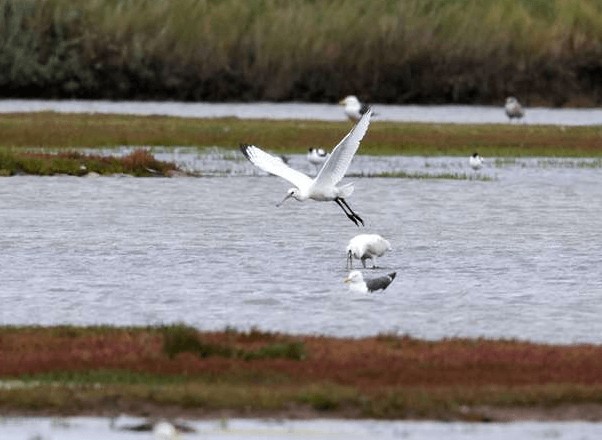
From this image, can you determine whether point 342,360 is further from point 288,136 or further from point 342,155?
point 288,136

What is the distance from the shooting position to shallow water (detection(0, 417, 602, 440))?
1141 centimetres

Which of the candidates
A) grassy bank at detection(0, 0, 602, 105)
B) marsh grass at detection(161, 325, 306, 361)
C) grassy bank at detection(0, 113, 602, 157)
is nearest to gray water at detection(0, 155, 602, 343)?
marsh grass at detection(161, 325, 306, 361)

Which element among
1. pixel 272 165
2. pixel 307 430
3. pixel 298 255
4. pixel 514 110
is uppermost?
pixel 307 430

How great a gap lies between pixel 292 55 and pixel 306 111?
4147 mm

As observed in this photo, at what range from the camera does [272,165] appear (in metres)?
22.9

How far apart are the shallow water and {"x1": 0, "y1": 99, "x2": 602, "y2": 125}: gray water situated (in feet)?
130

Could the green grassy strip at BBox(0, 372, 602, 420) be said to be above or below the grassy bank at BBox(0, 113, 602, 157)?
above

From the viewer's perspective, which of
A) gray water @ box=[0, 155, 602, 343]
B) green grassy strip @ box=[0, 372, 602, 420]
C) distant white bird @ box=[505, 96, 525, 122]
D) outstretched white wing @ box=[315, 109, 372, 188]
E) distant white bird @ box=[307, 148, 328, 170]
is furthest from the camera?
distant white bird @ box=[505, 96, 525, 122]

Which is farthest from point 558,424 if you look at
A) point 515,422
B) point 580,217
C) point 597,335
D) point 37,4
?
point 37,4

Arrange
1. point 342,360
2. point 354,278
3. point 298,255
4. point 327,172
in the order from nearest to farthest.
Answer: point 342,360 → point 354,278 → point 327,172 → point 298,255

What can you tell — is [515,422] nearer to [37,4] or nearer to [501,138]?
[501,138]

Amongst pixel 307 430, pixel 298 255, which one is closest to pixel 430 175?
pixel 298 255

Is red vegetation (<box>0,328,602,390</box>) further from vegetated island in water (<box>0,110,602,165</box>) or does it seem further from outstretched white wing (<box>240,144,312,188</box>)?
vegetated island in water (<box>0,110,602,165</box>)

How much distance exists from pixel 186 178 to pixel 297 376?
70.5ft
